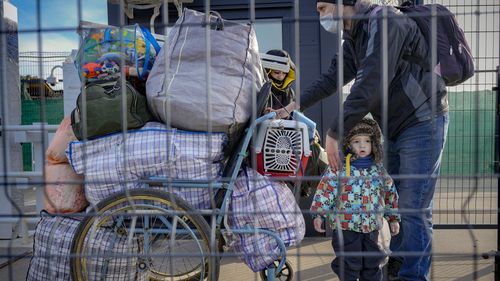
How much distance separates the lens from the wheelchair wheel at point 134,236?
2320 millimetres

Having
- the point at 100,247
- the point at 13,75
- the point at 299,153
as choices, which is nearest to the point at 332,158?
the point at 299,153

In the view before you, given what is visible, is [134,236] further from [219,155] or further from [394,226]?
[394,226]

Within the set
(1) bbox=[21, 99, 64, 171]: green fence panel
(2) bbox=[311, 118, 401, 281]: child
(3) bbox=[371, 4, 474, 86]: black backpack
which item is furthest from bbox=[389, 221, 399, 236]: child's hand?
(1) bbox=[21, 99, 64, 171]: green fence panel

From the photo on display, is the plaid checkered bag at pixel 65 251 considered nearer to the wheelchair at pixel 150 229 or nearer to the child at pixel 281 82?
the wheelchair at pixel 150 229

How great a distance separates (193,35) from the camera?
2295 millimetres

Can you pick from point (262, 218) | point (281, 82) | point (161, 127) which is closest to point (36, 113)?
point (281, 82)

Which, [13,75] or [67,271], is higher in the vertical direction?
[13,75]

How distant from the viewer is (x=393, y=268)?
2908 millimetres

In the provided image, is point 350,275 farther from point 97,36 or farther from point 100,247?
point 97,36

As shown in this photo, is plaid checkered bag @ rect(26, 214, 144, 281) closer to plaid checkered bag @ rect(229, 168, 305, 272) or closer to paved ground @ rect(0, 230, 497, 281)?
paved ground @ rect(0, 230, 497, 281)

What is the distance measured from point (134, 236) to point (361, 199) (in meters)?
1.21

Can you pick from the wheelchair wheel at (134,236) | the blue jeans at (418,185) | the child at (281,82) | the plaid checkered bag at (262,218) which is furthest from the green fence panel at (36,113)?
the blue jeans at (418,185)

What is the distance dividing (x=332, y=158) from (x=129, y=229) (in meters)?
1.07

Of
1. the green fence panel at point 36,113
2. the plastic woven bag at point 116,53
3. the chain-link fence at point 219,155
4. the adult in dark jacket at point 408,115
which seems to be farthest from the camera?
the green fence panel at point 36,113
